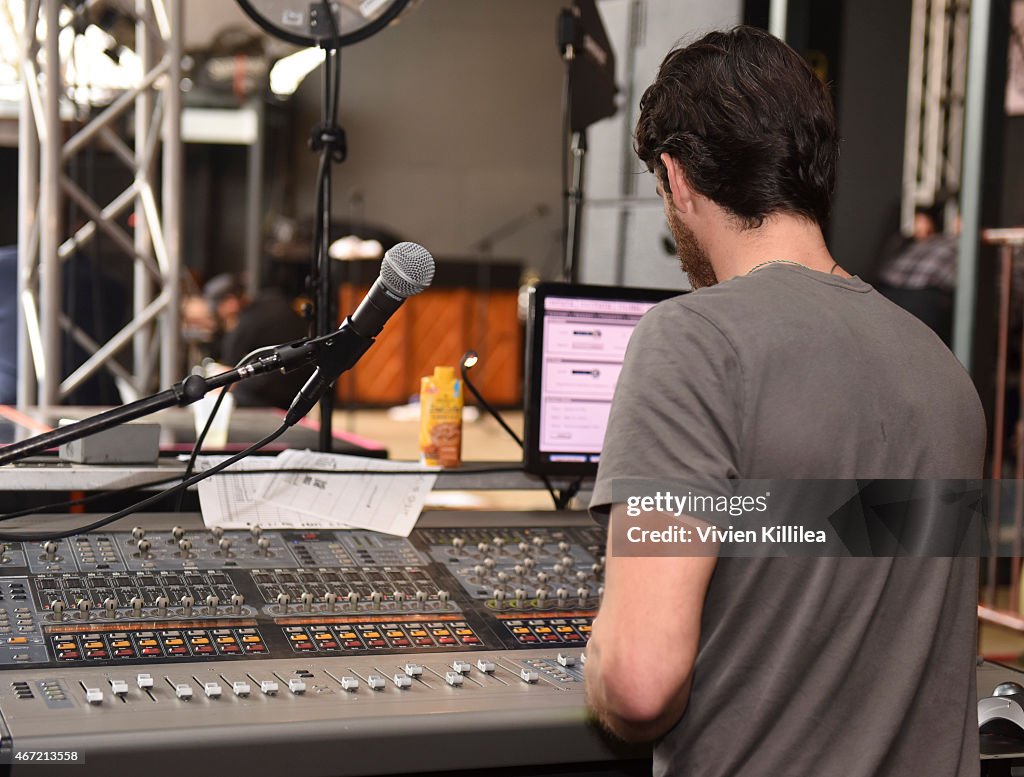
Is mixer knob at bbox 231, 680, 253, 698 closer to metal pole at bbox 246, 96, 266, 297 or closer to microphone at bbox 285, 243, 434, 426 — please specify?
microphone at bbox 285, 243, 434, 426

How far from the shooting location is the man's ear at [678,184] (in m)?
1.13

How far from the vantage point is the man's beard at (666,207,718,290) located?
1162 mm

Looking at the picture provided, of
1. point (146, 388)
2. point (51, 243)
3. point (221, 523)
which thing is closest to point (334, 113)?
point (221, 523)

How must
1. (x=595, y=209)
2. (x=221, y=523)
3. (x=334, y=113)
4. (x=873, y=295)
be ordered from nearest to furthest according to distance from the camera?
(x=873, y=295) → (x=221, y=523) → (x=334, y=113) → (x=595, y=209)

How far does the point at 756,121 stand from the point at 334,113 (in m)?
1.03

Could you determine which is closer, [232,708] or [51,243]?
[232,708]

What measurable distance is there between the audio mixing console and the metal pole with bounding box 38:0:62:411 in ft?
7.27

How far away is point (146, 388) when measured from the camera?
163 inches

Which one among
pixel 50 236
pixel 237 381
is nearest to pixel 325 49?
pixel 237 381

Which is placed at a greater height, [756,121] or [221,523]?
[756,121]

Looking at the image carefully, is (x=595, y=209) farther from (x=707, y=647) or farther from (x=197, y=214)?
(x=197, y=214)

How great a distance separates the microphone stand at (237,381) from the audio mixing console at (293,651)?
0.20m

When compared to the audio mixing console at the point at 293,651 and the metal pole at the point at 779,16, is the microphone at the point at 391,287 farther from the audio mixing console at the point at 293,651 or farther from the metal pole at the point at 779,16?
the metal pole at the point at 779,16

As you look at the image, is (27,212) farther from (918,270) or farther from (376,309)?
(918,270)
